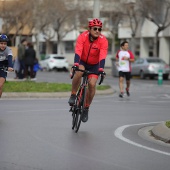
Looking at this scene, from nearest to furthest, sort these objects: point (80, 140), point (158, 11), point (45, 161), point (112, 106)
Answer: point (45, 161)
point (80, 140)
point (112, 106)
point (158, 11)

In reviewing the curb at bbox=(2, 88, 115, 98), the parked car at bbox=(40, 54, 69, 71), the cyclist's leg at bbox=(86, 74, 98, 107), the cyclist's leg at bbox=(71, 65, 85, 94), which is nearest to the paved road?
the cyclist's leg at bbox=(86, 74, 98, 107)

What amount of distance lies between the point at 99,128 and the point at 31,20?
58228 millimetres

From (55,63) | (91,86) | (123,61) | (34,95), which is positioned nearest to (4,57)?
(91,86)

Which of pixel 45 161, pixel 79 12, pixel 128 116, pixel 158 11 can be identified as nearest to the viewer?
pixel 45 161

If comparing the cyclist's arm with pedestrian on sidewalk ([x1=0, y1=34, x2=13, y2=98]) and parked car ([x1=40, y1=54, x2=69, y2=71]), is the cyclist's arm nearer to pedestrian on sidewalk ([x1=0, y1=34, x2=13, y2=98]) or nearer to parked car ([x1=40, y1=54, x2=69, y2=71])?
pedestrian on sidewalk ([x1=0, y1=34, x2=13, y2=98])

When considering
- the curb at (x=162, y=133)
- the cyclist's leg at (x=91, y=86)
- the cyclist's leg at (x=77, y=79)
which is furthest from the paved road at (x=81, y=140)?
the cyclist's leg at (x=77, y=79)

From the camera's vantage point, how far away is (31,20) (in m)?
70.1

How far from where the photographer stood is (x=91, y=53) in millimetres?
12312

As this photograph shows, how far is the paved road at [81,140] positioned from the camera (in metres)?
8.55

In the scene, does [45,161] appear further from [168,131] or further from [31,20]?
[31,20]

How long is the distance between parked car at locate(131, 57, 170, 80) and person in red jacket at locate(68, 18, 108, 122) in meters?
29.2

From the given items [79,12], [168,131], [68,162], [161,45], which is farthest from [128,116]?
[79,12]

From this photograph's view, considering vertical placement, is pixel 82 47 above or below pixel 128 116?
above

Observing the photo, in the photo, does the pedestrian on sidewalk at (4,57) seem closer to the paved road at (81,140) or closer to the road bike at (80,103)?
the paved road at (81,140)
